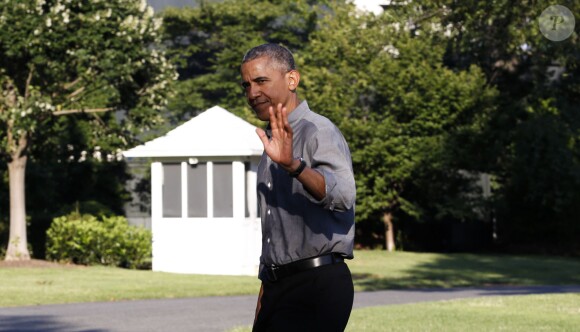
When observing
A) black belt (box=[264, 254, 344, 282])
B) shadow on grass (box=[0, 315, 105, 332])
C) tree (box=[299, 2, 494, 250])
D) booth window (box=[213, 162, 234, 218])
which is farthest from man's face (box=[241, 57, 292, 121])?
tree (box=[299, 2, 494, 250])

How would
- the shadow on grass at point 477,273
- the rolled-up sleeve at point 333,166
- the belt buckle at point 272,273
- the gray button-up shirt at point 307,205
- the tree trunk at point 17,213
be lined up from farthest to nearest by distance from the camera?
1. the tree trunk at point 17,213
2. the shadow on grass at point 477,273
3. the belt buckle at point 272,273
4. the gray button-up shirt at point 307,205
5. the rolled-up sleeve at point 333,166

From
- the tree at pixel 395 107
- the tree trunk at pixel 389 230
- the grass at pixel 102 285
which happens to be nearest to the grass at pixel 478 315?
the grass at pixel 102 285

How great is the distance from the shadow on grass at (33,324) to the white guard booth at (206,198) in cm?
949

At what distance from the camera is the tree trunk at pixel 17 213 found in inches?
932

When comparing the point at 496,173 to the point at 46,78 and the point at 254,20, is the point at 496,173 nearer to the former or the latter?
the point at 254,20

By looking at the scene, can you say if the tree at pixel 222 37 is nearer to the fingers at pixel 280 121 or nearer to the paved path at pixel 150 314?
the paved path at pixel 150 314

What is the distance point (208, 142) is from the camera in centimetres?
2422

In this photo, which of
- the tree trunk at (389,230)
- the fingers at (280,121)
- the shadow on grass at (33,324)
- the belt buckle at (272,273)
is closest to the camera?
the fingers at (280,121)

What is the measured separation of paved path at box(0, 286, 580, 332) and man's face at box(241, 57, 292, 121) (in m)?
8.30

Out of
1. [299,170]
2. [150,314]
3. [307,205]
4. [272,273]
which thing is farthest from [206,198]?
[299,170]

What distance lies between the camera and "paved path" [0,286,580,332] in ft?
43.0

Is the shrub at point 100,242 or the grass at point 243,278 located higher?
the shrub at point 100,242

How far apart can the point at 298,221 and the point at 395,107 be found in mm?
27594

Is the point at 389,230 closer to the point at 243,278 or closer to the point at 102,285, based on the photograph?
the point at 243,278
